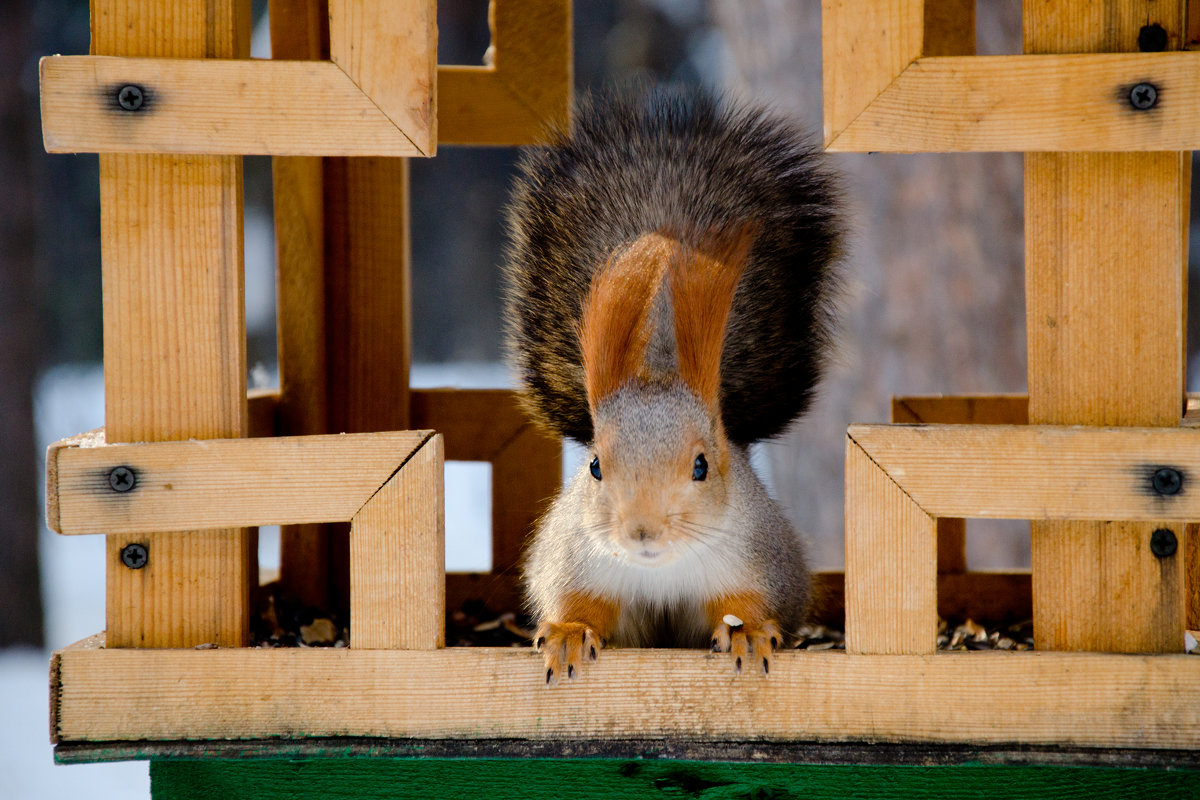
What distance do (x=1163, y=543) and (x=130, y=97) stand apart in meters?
1.30

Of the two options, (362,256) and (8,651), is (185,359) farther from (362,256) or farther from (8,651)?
(8,651)

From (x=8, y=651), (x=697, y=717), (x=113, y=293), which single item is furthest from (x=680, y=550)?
(x=8, y=651)

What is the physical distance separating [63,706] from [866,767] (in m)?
0.96

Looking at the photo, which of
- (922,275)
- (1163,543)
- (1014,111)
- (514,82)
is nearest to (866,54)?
(1014,111)

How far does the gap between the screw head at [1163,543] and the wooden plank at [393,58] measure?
0.95 m

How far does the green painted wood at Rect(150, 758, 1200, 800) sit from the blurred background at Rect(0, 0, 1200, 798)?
2.85ft

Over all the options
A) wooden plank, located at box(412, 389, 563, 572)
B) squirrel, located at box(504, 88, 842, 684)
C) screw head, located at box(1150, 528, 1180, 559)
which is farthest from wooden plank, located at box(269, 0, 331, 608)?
screw head, located at box(1150, 528, 1180, 559)

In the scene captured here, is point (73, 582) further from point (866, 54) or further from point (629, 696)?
point (866, 54)

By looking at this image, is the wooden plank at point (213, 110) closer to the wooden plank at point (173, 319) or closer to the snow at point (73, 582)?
the wooden plank at point (173, 319)

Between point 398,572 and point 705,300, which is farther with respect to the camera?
point 705,300

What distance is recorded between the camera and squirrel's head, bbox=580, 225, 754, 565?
1.50 metres

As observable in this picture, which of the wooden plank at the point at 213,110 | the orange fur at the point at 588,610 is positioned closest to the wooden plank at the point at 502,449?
the orange fur at the point at 588,610

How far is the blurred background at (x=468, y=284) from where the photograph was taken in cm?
335

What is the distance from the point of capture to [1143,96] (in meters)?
1.29
